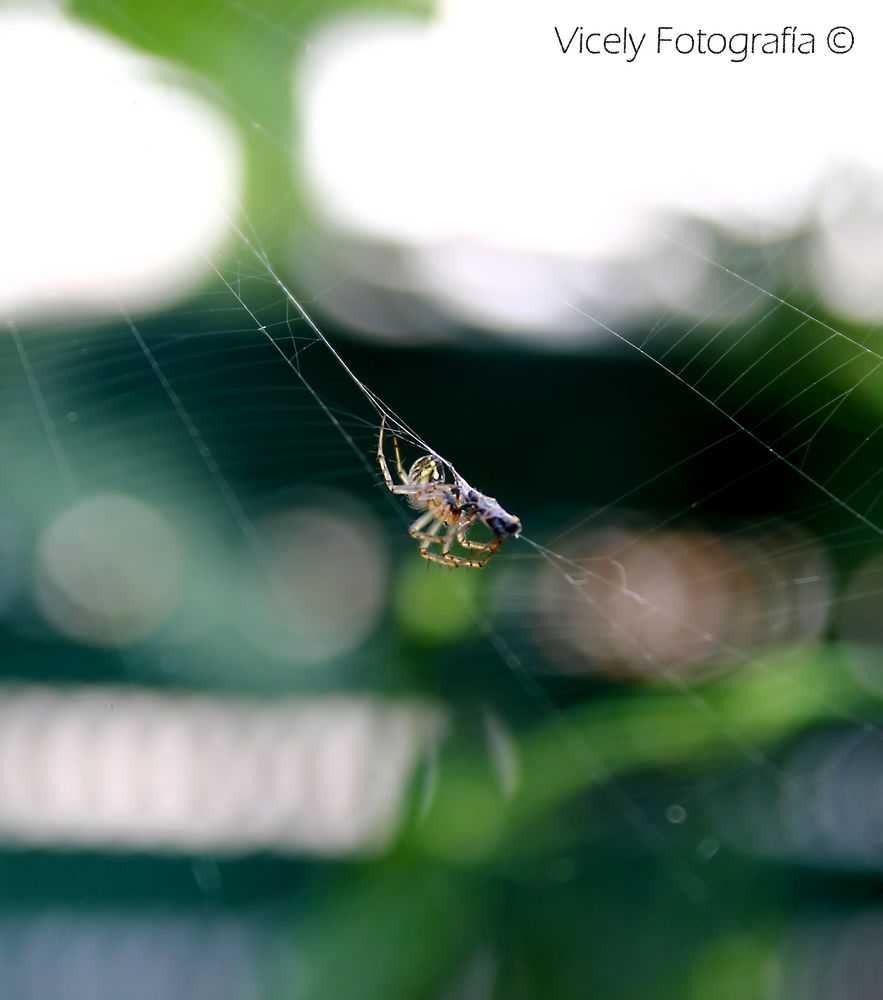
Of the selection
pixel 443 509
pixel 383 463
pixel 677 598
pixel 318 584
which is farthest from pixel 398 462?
pixel 677 598

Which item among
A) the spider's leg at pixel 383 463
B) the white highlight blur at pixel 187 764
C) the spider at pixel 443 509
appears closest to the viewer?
the spider at pixel 443 509

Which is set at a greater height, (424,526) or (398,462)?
(398,462)

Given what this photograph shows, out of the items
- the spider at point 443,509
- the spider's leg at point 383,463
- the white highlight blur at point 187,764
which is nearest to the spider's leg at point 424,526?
the spider at point 443,509

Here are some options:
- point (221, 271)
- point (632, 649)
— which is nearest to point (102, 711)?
point (221, 271)

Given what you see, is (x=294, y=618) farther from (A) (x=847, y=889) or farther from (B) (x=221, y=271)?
(A) (x=847, y=889)

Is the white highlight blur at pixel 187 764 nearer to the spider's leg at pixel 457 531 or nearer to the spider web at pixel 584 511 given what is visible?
the spider web at pixel 584 511

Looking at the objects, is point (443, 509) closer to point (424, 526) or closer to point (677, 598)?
point (424, 526)
